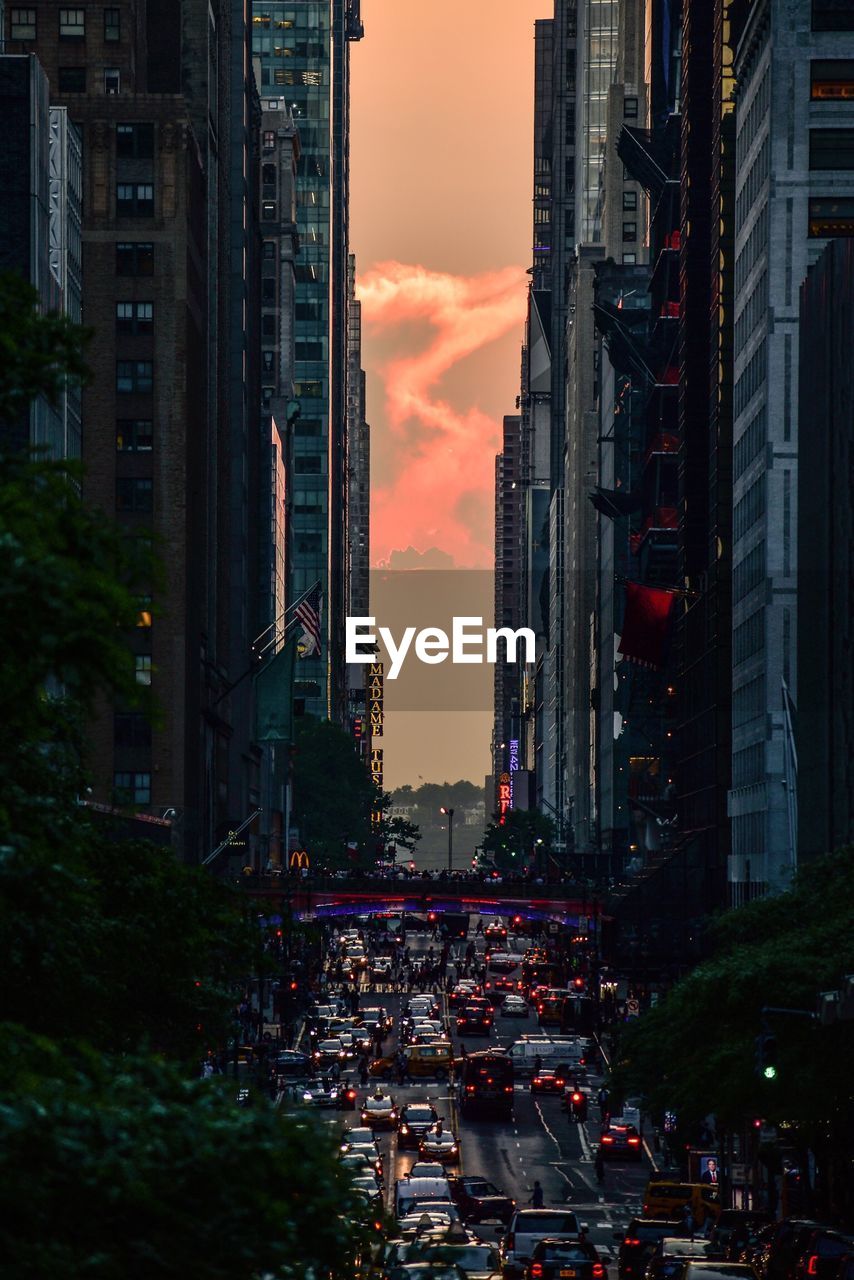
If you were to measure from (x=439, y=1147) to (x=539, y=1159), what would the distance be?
7.39 meters

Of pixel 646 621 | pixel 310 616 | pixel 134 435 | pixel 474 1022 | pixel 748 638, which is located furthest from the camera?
pixel 646 621

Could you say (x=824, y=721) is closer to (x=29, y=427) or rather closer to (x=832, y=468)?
(x=832, y=468)

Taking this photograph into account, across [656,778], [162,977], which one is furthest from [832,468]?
[656,778]

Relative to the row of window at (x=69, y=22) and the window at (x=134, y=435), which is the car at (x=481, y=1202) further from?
the row of window at (x=69, y=22)

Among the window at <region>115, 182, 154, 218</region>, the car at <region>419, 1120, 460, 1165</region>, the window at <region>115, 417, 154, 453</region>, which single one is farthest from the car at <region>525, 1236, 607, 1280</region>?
the window at <region>115, 182, 154, 218</region>

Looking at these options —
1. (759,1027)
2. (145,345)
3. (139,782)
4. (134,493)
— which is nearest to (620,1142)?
(759,1027)

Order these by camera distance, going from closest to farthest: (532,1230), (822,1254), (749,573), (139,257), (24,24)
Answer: (822,1254) < (532,1230) < (749,573) < (139,257) < (24,24)

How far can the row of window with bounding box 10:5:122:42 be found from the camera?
461 ft

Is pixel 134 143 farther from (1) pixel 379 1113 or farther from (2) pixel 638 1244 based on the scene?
(2) pixel 638 1244

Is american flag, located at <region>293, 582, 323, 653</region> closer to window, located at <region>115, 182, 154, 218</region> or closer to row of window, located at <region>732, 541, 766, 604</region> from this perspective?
row of window, located at <region>732, 541, 766, 604</region>

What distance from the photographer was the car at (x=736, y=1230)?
2158 inches

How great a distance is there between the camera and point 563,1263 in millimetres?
48375

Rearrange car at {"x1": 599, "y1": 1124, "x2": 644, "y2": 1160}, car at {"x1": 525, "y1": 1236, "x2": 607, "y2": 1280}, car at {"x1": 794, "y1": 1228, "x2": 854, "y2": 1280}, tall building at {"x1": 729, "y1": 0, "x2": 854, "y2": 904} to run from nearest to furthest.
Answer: car at {"x1": 794, "y1": 1228, "x2": 854, "y2": 1280}
car at {"x1": 525, "y1": 1236, "x2": 607, "y2": 1280}
car at {"x1": 599, "y1": 1124, "x2": 644, "y2": 1160}
tall building at {"x1": 729, "y1": 0, "x2": 854, "y2": 904}

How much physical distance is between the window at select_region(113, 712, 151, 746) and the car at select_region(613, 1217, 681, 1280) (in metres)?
80.1
